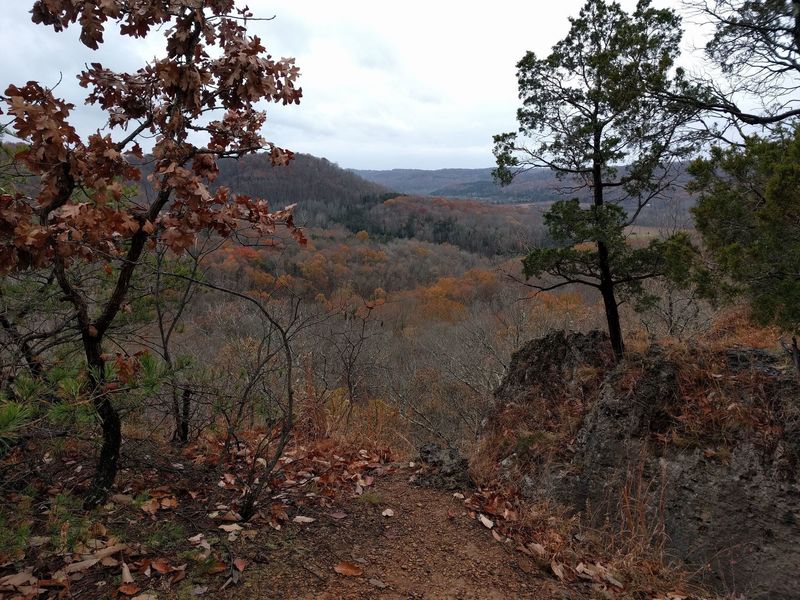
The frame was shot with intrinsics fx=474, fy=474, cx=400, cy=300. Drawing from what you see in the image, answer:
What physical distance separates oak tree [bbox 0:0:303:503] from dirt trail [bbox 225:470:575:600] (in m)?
1.24

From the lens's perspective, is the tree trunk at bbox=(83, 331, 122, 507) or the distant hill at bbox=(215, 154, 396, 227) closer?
the tree trunk at bbox=(83, 331, 122, 507)

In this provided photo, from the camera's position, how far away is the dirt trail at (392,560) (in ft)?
8.52

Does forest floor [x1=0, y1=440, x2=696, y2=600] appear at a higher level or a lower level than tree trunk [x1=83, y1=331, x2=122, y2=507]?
lower

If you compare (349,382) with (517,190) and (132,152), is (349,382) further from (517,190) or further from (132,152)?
(517,190)

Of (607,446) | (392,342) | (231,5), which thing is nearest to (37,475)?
(231,5)

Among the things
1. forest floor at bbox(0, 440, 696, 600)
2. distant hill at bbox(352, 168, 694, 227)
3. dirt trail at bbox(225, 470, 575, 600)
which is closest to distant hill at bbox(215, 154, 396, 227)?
distant hill at bbox(352, 168, 694, 227)

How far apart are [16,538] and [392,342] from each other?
102ft

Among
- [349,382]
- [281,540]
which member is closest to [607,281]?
[349,382]

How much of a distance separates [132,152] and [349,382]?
354 cm

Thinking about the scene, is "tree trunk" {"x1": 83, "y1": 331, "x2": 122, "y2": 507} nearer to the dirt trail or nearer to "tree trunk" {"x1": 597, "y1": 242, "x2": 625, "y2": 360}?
the dirt trail

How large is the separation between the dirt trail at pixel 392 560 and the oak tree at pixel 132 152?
1240 millimetres

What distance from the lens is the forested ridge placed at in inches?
88.1

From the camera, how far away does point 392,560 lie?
2953mm

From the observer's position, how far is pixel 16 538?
1984mm
